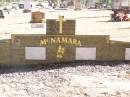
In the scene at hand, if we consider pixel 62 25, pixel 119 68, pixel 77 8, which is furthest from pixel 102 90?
pixel 77 8

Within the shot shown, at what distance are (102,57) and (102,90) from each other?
152 inches

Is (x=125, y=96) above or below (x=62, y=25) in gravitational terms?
below

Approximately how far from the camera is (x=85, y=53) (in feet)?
50.3

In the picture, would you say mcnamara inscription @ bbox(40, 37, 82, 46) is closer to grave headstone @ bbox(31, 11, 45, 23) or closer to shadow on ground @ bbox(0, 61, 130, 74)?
shadow on ground @ bbox(0, 61, 130, 74)

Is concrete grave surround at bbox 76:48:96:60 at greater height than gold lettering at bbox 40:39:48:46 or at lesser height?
lesser

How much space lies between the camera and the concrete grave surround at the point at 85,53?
1530cm

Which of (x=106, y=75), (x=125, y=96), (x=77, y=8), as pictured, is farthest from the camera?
(x=77, y=8)

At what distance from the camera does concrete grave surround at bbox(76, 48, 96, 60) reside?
15305 millimetres

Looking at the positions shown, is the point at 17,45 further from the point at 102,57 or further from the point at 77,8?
the point at 77,8

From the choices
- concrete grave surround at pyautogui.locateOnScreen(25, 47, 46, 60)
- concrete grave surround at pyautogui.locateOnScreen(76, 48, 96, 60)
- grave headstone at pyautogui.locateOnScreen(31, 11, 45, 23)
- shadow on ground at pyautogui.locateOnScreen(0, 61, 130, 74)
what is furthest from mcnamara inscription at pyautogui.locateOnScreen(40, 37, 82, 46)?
grave headstone at pyautogui.locateOnScreen(31, 11, 45, 23)

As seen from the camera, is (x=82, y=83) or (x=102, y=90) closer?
(x=102, y=90)

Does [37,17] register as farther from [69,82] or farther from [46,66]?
[69,82]

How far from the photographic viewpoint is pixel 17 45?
49.6 feet

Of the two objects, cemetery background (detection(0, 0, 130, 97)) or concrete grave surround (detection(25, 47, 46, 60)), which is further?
concrete grave surround (detection(25, 47, 46, 60))
